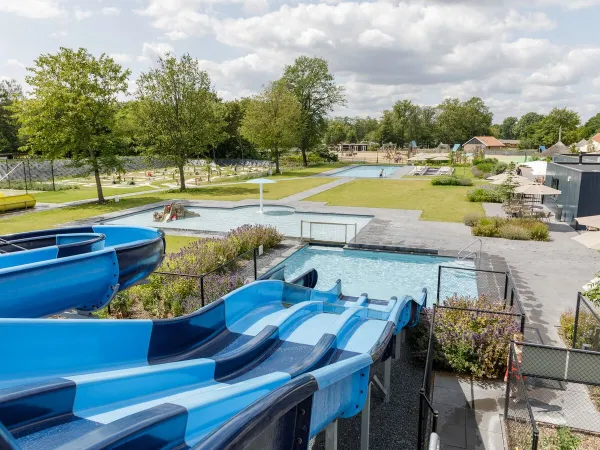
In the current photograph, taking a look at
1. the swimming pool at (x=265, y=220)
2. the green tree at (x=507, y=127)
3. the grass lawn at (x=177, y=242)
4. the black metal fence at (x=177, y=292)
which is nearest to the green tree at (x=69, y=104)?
the swimming pool at (x=265, y=220)

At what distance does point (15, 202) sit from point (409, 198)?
24.9m

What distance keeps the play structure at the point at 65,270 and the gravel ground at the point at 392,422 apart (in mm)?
4504

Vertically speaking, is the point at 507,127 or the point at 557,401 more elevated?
the point at 507,127

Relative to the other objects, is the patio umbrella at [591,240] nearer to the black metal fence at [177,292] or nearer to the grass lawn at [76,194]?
the black metal fence at [177,292]

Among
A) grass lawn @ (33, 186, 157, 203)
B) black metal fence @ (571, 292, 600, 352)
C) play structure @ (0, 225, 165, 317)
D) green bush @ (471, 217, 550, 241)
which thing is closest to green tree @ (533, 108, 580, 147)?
green bush @ (471, 217, 550, 241)

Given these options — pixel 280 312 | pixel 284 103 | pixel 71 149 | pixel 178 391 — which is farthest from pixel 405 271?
→ pixel 284 103

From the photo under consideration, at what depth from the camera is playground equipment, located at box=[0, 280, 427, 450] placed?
319 centimetres

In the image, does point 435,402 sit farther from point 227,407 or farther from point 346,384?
Result: point 227,407

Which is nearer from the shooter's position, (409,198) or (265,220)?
(265,220)

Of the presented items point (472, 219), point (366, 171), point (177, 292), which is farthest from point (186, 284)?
point (366, 171)

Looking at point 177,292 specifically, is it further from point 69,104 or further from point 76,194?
point 76,194

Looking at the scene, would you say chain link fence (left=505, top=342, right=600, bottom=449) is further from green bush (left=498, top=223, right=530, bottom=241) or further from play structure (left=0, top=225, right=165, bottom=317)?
green bush (left=498, top=223, right=530, bottom=241)

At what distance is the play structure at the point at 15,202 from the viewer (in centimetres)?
2484

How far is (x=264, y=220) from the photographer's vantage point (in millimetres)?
23750
